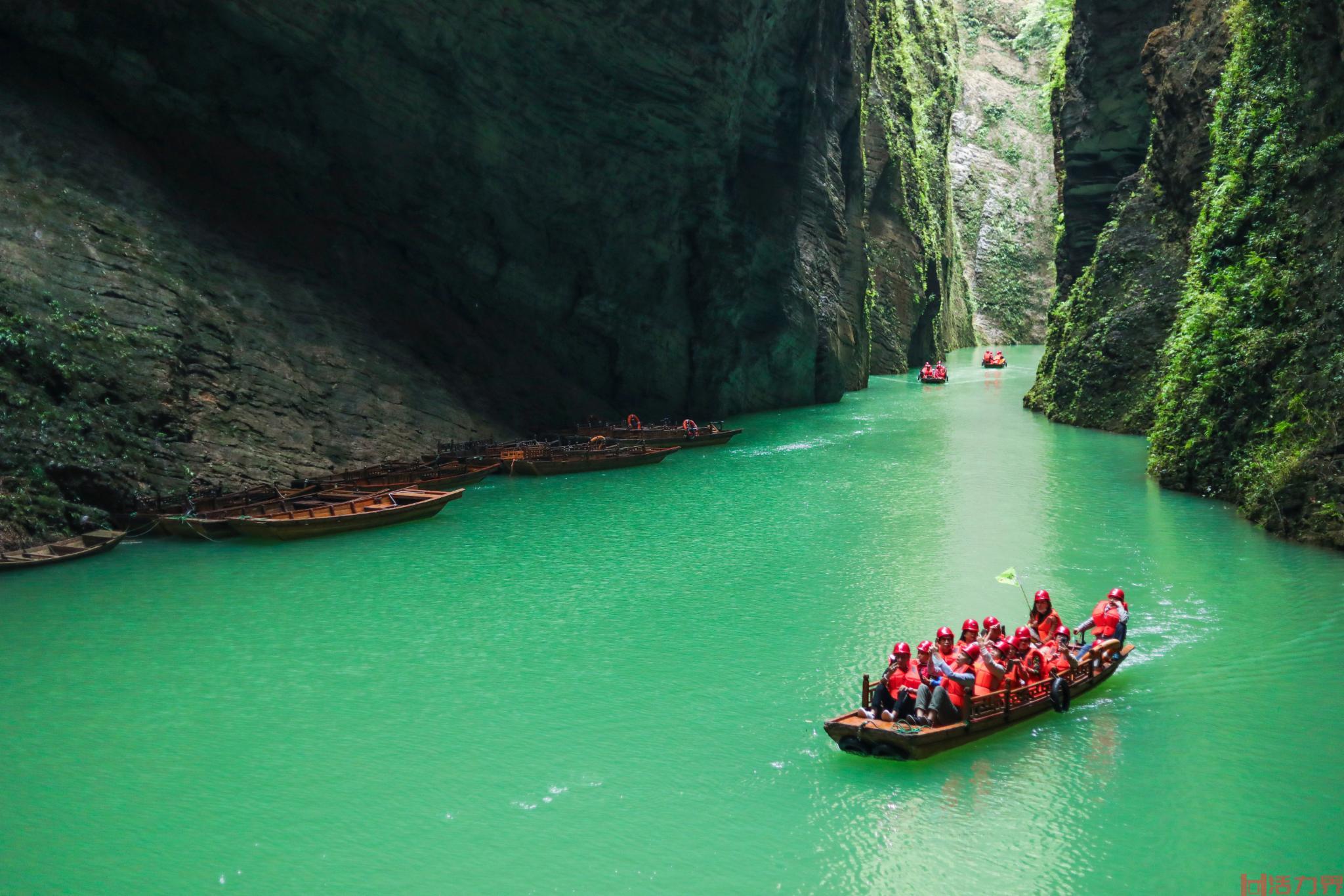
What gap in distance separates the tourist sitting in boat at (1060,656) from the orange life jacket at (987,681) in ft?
3.68

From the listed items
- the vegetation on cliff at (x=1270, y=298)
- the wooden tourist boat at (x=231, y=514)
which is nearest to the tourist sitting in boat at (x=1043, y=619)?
the vegetation on cliff at (x=1270, y=298)

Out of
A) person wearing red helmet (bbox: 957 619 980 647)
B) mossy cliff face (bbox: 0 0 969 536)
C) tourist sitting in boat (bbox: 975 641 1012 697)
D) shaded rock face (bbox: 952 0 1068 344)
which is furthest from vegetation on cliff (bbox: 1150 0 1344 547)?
shaded rock face (bbox: 952 0 1068 344)

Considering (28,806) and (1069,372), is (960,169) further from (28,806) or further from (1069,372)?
(28,806)

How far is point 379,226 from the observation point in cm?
3950

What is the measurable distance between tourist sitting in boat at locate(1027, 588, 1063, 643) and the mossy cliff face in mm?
21678

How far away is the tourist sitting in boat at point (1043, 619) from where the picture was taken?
Result: 16453 mm

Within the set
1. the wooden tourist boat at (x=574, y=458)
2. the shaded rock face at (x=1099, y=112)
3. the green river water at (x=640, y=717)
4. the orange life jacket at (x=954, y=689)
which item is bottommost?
the green river water at (x=640, y=717)

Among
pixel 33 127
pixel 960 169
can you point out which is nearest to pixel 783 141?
pixel 33 127

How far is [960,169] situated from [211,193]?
116 metres

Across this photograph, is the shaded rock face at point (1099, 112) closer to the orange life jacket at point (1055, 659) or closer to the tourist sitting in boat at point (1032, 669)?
the orange life jacket at point (1055, 659)

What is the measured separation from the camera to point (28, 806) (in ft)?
43.0

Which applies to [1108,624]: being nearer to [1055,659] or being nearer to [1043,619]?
[1043,619]

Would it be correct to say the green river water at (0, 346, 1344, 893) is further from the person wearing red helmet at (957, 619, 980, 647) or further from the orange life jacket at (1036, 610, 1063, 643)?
the person wearing red helmet at (957, 619, 980, 647)

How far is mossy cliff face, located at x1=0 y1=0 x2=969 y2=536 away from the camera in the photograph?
93.1 feet
